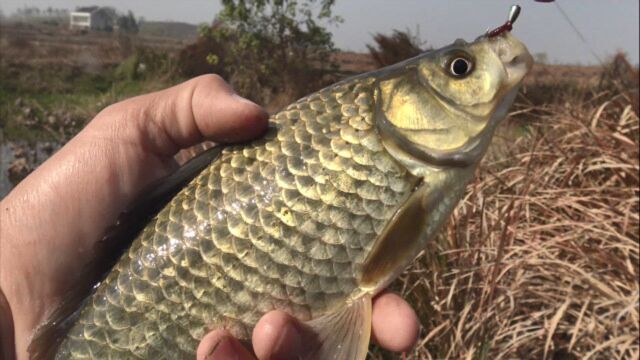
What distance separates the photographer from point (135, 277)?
1.98 meters

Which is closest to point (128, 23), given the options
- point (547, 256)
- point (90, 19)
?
point (90, 19)

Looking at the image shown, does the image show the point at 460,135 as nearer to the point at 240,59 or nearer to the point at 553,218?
the point at 553,218

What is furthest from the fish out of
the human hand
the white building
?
the white building

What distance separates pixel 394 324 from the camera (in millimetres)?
2342

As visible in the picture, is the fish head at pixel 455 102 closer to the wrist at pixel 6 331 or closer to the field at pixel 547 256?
the field at pixel 547 256

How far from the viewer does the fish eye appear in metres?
1.99

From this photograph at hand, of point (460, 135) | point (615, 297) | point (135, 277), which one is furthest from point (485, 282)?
point (135, 277)

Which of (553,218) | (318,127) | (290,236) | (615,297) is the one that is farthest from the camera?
(553,218)

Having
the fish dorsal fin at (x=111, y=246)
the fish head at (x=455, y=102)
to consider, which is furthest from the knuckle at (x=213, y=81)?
the fish head at (x=455, y=102)

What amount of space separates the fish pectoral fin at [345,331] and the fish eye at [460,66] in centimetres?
80

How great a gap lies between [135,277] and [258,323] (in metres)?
0.44

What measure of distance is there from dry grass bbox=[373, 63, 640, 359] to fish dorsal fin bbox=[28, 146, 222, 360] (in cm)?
194

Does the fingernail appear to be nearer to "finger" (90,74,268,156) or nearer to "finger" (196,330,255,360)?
"finger" (196,330,255,360)

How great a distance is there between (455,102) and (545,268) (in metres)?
2.51
